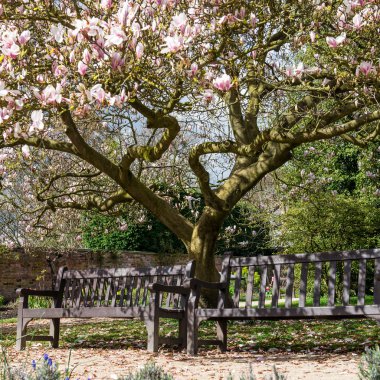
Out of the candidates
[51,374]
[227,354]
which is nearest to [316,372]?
[227,354]

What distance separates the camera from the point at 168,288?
7363 mm

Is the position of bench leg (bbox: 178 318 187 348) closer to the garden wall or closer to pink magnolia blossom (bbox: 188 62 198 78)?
pink magnolia blossom (bbox: 188 62 198 78)

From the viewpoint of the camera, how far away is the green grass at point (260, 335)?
805cm

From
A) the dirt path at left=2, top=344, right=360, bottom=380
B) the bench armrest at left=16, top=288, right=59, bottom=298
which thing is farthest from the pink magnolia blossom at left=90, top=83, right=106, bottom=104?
the bench armrest at left=16, top=288, right=59, bottom=298

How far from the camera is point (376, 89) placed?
733 centimetres

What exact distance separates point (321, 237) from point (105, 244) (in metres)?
8.35

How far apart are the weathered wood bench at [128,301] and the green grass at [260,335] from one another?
1.46 feet

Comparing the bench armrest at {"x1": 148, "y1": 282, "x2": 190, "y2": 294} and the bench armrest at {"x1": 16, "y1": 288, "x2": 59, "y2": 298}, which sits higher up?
the bench armrest at {"x1": 148, "y1": 282, "x2": 190, "y2": 294}

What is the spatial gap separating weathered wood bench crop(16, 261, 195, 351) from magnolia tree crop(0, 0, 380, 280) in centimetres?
159

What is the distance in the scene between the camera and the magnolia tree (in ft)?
17.7

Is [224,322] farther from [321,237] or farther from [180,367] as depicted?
[321,237]

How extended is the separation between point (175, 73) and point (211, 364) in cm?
294

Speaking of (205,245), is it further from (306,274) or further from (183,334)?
(306,274)

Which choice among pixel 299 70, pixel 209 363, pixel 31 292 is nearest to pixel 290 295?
pixel 209 363
